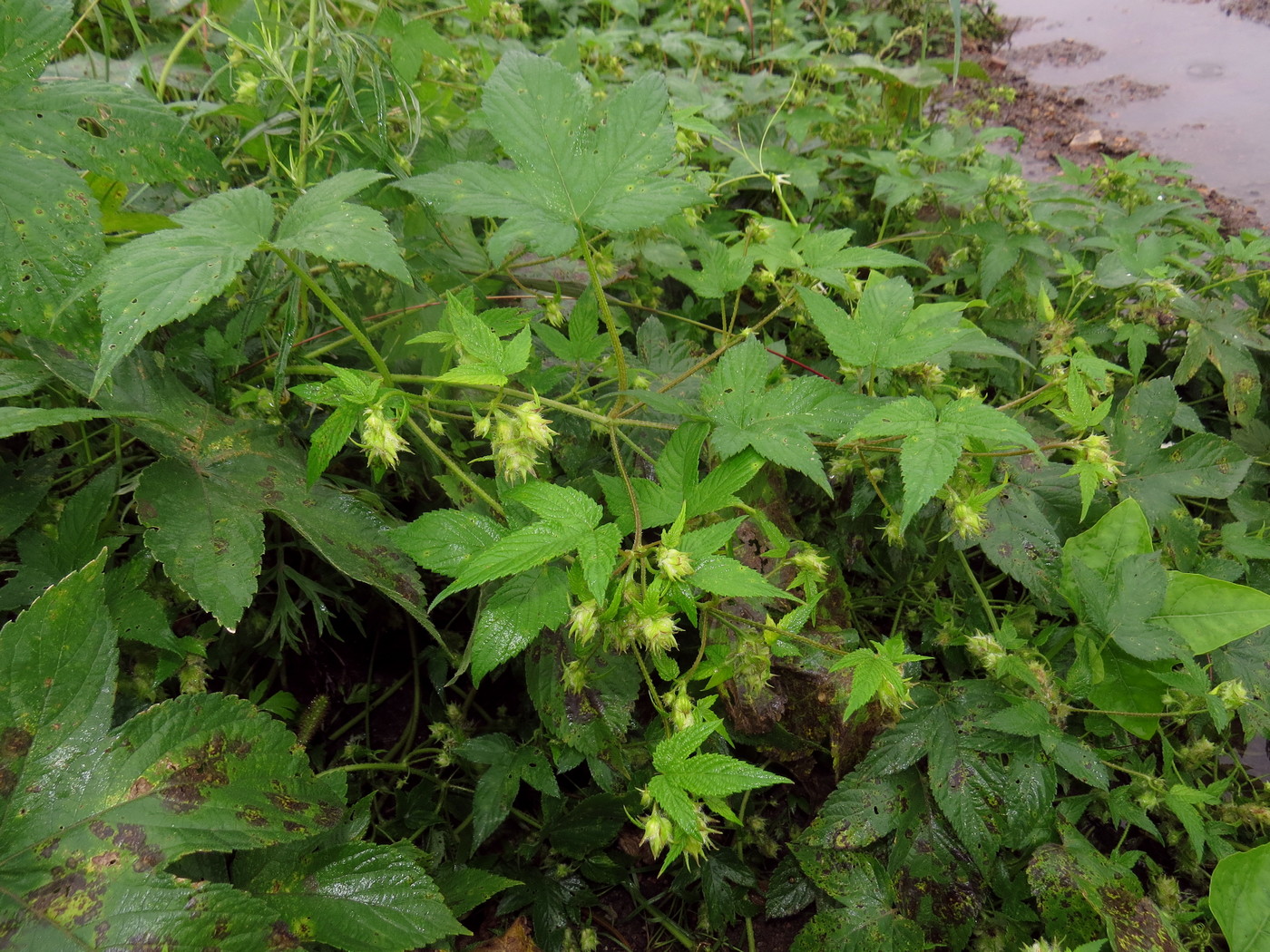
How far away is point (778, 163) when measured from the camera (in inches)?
74.7

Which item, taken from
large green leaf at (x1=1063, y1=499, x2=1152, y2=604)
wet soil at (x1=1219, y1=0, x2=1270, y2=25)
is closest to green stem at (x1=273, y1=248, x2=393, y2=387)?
large green leaf at (x1=1063, y1=499, x2=1152, y2=604)

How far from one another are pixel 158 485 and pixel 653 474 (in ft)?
2.45

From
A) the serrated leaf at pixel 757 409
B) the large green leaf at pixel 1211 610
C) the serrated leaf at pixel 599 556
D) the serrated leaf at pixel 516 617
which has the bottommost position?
the large green leaf at pixel 1211 610

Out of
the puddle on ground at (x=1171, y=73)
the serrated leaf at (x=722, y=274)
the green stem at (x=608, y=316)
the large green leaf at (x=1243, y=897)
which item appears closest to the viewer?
the green stem at (x=608, y=316)

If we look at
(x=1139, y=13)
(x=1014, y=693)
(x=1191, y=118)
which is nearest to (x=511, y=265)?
(x=1014, y=693)

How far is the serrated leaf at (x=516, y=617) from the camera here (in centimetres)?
87

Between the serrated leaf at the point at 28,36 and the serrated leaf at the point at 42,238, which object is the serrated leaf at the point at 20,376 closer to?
the serrated leaf at the point at 42,238

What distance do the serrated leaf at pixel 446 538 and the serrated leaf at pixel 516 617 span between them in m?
0.07

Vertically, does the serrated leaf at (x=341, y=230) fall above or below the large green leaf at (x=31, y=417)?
above

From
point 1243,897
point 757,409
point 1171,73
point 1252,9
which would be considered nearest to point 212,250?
point 757,409

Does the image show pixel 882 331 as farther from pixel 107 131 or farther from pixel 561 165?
pixel 107 131

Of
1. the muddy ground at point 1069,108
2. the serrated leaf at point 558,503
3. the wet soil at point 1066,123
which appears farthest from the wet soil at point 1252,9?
the serrated leaf at point 558,503

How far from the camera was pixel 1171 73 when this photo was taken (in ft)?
8.85

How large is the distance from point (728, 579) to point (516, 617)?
28cm
